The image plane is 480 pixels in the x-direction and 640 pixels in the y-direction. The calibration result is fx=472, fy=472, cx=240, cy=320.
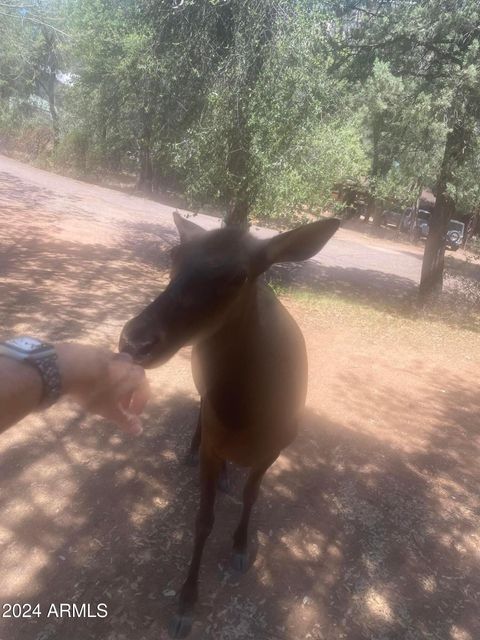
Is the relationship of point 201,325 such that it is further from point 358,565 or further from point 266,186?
point 266,186

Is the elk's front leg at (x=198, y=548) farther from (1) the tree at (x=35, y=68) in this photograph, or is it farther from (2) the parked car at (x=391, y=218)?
(2) the parked car at (x=391, y=218)

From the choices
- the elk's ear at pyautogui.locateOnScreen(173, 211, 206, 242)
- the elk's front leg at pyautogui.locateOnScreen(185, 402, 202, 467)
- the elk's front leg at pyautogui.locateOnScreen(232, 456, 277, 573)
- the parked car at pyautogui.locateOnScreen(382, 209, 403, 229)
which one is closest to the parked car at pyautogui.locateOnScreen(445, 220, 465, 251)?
the parked car at pyautogui.locateOnScreen(382, 209, 403, 229)

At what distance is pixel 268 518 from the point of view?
13.4 feet

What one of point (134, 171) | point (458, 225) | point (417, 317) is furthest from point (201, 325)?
point (458, 225)

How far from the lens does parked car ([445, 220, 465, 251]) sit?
34219 mm

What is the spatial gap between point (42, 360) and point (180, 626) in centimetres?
223

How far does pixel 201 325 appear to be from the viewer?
223 centimetres

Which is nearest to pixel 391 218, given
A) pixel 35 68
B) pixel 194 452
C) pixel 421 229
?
pixel 421 229

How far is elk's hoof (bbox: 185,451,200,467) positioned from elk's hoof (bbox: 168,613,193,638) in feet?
5.50

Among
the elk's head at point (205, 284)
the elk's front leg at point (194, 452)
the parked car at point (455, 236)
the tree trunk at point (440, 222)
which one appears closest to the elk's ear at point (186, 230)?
the elk's head at point (205, 284)

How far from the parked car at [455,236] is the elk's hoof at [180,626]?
34713mm

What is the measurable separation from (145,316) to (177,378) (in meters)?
4.51

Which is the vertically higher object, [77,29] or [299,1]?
[77,29]

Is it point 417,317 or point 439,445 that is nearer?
point 439,445
